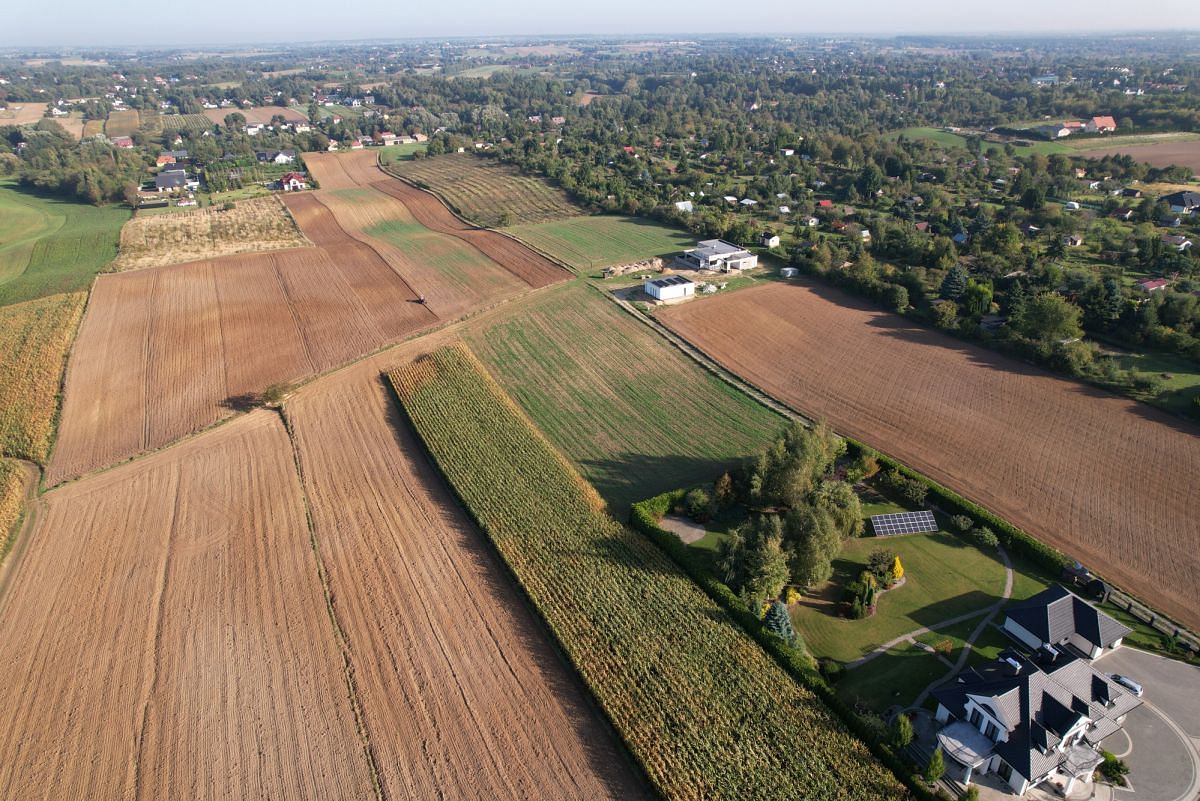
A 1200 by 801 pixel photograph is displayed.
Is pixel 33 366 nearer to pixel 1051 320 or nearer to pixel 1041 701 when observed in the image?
pixel 1041 701

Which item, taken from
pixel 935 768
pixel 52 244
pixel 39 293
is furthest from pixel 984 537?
pixel 52 244

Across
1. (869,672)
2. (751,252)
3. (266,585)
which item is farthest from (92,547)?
(751,252)

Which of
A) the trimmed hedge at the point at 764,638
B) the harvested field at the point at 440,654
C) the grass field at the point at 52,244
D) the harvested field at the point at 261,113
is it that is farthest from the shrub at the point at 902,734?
the harvested field at the point at 261,113

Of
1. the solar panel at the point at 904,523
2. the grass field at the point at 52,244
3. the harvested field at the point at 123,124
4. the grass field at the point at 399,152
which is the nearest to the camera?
the solar panel at the point at 904,523

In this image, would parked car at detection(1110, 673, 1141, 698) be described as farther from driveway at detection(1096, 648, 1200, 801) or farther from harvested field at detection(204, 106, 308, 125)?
harvested field at detection(204, 106, 308, 125)

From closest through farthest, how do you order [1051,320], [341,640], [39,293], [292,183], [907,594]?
1. [341,640]
2. [907,594]
3. [1051,320]
4. [39,293]
5. [292,183]

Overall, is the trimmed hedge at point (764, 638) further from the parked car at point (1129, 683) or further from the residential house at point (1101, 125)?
the residential house at point (1101, 125)

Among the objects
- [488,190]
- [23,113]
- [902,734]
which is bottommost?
[902,734]

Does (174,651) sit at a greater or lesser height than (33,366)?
lesser
